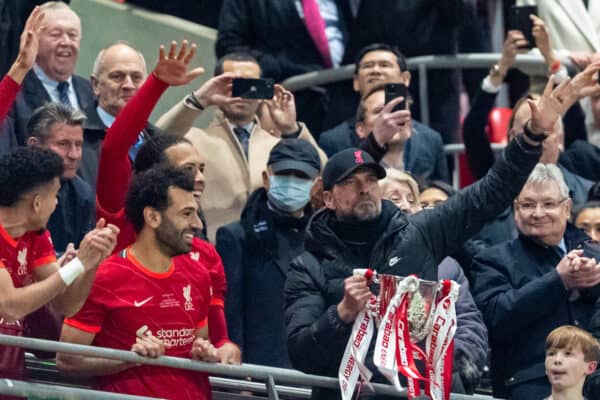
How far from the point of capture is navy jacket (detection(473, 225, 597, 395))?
9000mm

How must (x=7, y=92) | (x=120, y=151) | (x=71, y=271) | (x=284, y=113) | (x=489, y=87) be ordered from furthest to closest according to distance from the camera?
(x=489, y=87) < (x=284, y=113) < (x=7, y=92) < (x=120, y=151) < (x=71, y=271)

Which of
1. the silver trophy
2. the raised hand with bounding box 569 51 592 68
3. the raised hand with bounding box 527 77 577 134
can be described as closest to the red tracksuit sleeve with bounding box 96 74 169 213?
the silver trophy

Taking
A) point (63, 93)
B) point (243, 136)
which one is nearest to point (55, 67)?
point (63, 93)

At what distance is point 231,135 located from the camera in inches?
424

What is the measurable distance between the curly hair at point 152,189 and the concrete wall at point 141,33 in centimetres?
494

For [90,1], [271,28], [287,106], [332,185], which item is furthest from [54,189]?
[90,1]

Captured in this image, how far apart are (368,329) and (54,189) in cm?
154

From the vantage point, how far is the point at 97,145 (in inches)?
388

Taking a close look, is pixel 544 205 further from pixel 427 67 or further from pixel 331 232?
pixel 427 67

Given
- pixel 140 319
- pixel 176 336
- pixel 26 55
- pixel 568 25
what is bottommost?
pixel 176 336

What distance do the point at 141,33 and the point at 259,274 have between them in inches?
174

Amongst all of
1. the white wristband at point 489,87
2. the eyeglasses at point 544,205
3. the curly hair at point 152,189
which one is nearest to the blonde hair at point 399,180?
the eyeglasses at point 544,205

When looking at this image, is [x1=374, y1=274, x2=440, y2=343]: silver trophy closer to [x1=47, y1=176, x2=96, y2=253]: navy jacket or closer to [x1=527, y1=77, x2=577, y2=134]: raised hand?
[x1=527, y1=77, x2=577, y2=134]: raised hand

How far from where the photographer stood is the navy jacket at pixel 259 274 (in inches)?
377
